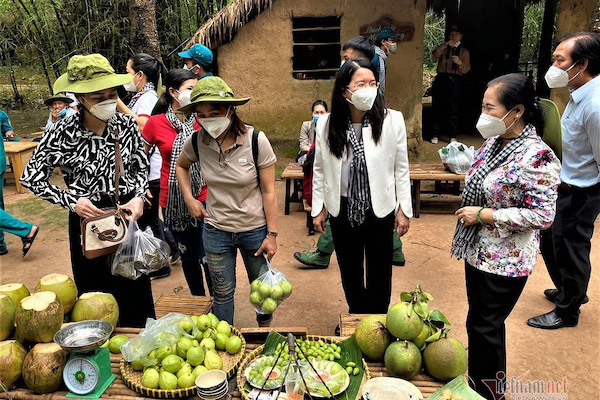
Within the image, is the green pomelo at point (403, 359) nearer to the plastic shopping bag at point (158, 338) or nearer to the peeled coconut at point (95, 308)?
the plastic shopping bag at point (158, 338)

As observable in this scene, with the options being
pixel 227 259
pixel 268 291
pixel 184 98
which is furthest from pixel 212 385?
pixel 184 98

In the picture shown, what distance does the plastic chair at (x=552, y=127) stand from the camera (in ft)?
7.50

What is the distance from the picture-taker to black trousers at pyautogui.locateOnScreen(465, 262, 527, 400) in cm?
235

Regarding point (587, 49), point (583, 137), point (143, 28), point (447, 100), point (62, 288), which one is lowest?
point (62, 288)

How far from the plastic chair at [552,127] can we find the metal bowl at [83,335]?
230cm

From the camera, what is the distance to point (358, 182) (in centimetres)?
280

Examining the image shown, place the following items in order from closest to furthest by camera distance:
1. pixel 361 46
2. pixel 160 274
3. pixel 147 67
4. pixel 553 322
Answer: pixel 553 322
pixel 361 46
pixel 147 67
pixel 160 274

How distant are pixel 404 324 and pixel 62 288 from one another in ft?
5.47

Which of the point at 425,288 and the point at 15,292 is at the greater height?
the point at 15,292

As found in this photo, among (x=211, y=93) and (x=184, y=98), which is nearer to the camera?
(x=211, y=93)

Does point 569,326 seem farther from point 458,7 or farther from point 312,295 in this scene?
point 458,7

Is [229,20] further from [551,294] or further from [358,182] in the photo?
[551,294]

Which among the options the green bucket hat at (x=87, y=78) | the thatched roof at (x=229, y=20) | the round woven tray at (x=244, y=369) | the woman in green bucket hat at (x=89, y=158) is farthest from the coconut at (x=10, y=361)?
the thatched roof at (x=229, y=20)

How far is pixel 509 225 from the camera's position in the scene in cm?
222
